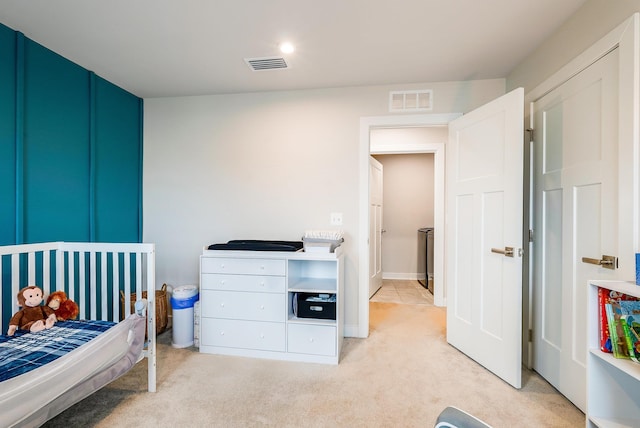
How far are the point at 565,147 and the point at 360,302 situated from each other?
197cm

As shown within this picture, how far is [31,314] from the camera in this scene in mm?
1817

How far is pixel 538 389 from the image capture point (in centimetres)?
202

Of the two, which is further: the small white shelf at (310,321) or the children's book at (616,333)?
the small white shelf at (310,321)

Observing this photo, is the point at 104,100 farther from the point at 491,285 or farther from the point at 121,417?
the point at 491,285

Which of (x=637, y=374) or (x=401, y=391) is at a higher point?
(x=637, y=374)

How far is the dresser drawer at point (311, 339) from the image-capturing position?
238 centimetres

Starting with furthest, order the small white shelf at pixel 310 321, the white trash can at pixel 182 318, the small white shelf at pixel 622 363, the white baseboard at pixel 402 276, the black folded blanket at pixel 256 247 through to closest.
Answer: the white baseboard at pixel 402 276 → the white trash can at pixel 182 318 → the black folded blanket at pixel 256 247 → the small white shelf at pixel 310 321 → the small white shelf at pixel 622 363

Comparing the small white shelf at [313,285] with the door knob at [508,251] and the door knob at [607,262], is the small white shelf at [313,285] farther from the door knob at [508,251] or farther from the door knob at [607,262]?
the door knob at [607,262]

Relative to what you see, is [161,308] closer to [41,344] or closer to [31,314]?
[31,314]

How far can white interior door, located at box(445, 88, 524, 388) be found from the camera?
2.04 metres

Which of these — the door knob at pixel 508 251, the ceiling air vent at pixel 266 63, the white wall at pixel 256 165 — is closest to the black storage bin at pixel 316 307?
the white wall at pixel 256 165

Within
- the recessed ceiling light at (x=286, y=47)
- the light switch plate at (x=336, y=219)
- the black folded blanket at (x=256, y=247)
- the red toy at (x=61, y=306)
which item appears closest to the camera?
the red toy at (x=61, y=306)

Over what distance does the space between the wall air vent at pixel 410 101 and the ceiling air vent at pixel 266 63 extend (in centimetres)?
104

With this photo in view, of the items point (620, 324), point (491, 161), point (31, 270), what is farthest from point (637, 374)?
point (31, 270)
